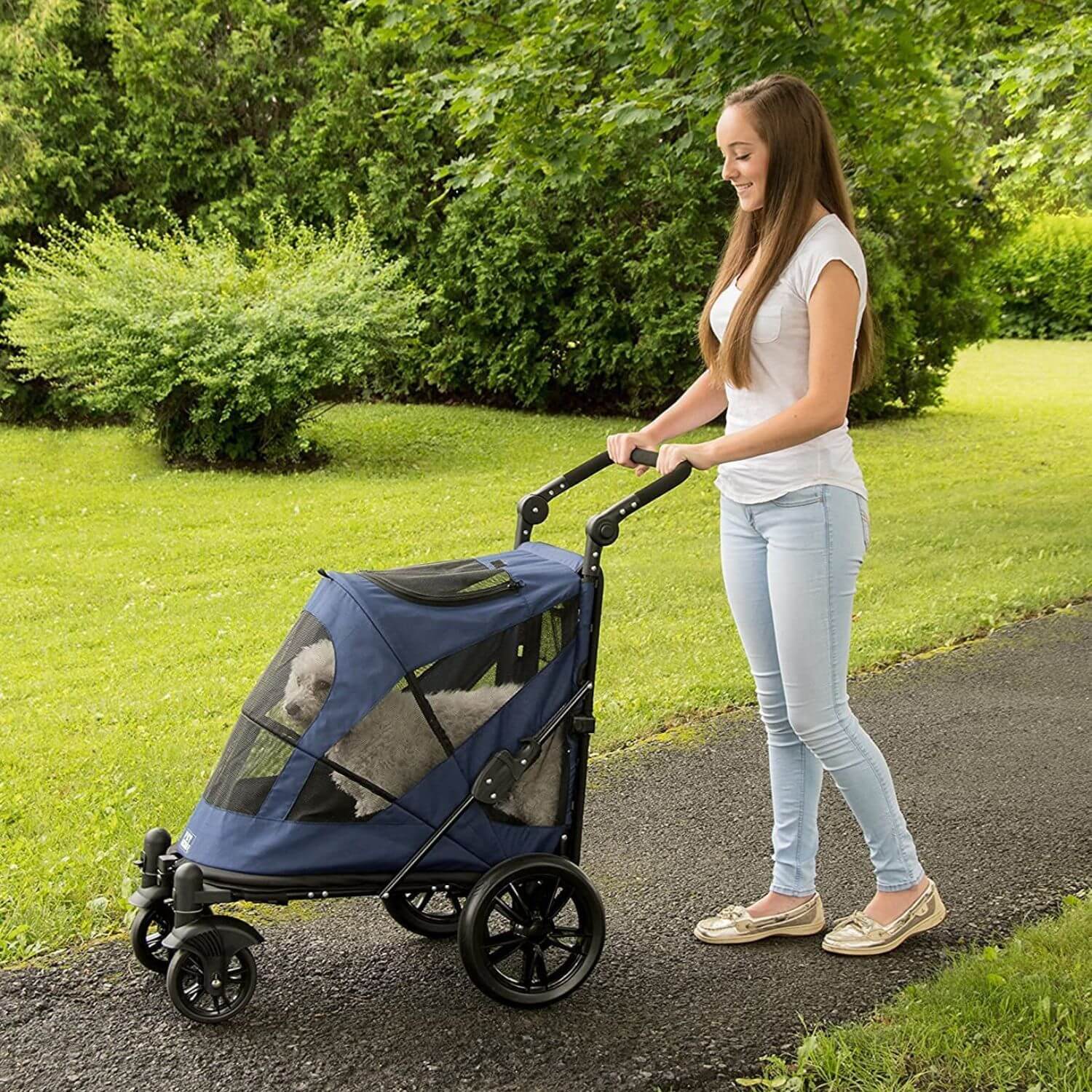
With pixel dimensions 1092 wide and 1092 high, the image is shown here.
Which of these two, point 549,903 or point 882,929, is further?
point 882,929

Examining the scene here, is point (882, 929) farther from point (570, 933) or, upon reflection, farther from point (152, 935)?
point (152, 935)

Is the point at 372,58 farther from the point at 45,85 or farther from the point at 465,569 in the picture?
the point at 465,569

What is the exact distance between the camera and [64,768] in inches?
207

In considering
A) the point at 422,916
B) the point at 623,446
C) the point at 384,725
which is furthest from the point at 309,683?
the point at 623,446

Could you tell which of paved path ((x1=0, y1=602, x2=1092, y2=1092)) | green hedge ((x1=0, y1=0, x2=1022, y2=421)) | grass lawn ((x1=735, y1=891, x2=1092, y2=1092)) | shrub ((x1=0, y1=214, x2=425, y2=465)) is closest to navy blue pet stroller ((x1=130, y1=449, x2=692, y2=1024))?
paved path ((x1=0, y1=602, x2=1092, y2=1092))

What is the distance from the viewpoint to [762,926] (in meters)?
3.69

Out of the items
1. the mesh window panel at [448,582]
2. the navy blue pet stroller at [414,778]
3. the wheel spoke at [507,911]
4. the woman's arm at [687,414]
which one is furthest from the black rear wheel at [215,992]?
the woman's arm at [687,414]

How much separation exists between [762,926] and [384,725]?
1198 mm

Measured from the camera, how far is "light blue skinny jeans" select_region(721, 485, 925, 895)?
3316mm

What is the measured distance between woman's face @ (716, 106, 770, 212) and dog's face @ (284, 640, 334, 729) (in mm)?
1431

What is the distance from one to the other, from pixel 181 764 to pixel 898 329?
12.5 metres

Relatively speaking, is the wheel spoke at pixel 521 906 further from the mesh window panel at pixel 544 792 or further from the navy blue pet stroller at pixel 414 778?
the mesh window panel at pixel 544 792

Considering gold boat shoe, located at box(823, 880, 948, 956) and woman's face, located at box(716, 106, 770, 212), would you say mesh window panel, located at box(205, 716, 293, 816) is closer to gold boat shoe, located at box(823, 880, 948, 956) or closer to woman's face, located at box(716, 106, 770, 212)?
gold boat shoe, located at box(823, 880, 948, 956)

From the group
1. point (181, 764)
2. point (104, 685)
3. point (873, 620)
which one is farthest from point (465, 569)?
point (873, 620)
